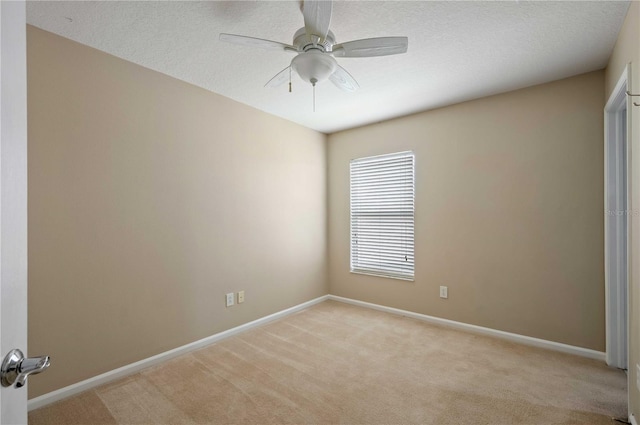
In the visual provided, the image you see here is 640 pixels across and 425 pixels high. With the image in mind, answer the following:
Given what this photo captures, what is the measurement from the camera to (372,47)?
170 centimetres

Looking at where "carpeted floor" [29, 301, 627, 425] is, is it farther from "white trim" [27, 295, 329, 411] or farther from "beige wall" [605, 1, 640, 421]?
"beige wall" [605, 1, 640, 421]

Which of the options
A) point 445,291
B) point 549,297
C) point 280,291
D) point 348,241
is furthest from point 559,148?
point 280,291

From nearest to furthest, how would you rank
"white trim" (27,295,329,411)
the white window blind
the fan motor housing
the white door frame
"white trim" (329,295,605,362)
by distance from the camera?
the fan motor housing
"white trim" (27,295,329,411)
the white door frame
"white trim" (329,295,605,362)
the white window blind

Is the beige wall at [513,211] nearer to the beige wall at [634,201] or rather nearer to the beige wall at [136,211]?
the beige wall at [634,201]

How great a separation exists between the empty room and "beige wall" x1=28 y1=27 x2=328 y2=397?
0.05ft

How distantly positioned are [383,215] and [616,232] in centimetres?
218

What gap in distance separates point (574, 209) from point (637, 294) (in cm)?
118

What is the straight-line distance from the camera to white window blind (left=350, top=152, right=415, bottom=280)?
3699 millimetres

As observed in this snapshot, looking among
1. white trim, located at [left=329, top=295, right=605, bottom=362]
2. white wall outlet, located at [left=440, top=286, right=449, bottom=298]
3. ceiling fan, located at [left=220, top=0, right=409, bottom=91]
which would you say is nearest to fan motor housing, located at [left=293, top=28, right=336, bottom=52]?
ceiling fan, located at [left=220, top=0, right=409, bottom=91]

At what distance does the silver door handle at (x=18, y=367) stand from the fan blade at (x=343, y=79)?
190cm

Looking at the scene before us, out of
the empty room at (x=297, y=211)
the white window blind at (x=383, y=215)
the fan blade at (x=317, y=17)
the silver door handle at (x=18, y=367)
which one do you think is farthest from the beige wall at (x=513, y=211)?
the silver door handle at (x=18, y=367)

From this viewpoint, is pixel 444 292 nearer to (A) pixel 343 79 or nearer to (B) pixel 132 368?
(A) pixel 343 79

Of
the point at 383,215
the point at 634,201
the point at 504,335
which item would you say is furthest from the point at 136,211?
the point at 504,335

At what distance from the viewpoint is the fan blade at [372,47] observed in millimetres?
1637
